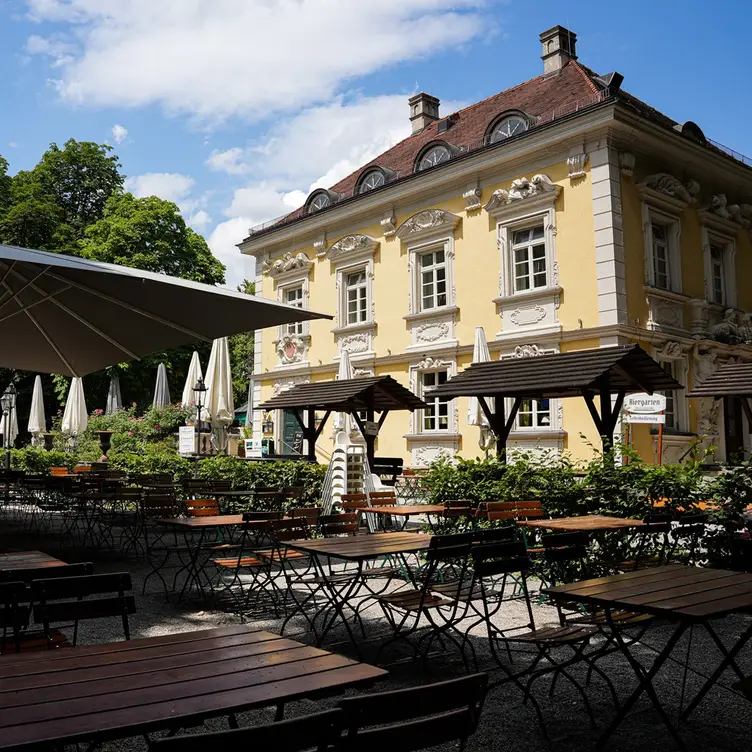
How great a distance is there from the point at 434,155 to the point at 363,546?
659 inches

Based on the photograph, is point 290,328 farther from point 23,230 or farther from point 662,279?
point 23,230

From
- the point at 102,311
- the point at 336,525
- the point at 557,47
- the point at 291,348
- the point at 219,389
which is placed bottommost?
the point at 336,525

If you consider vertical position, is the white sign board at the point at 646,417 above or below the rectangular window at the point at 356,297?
below

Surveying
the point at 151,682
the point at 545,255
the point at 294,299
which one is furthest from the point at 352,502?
the point at 294,299

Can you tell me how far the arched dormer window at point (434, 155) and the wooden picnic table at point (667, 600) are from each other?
56.0 ft

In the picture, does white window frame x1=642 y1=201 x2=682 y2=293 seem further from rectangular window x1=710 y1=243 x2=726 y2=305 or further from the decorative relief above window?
the decorative relief above window

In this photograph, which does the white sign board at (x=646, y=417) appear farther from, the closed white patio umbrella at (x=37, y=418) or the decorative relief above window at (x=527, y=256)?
the closed white patio umbrella at (x=37, y=418)

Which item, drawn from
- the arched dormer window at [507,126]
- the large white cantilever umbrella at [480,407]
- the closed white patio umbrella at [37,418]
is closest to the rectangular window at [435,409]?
the large white cantilever umbrella at [480,407]

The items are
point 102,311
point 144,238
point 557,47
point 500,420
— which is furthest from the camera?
point 144,238

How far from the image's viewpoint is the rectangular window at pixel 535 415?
17797mm

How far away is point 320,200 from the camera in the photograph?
24203 mm

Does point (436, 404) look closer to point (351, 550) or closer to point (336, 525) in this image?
point (336, 525)

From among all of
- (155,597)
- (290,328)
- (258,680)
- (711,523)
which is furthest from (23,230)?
(258,680)

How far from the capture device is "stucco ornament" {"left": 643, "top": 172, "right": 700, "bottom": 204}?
712 inches
